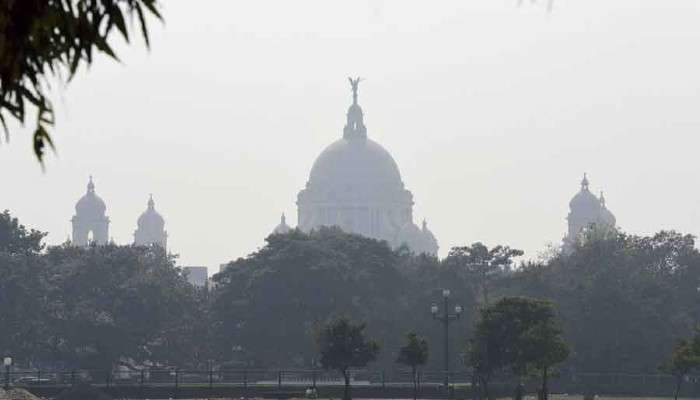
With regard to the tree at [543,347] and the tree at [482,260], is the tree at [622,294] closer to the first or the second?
the tree at [482,260]

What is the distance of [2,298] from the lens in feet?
298

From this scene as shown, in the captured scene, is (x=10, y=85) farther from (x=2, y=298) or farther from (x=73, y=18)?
(x=2, y=298)

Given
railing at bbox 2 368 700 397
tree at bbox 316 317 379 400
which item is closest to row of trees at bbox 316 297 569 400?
tree at bbox 316 317 379 400

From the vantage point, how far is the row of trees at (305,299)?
89.7m

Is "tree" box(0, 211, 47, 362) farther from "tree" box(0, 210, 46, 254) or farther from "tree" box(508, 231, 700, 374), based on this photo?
"tree" box(508, 231, 700, 374)

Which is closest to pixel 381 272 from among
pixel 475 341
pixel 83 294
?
pixel 83 294

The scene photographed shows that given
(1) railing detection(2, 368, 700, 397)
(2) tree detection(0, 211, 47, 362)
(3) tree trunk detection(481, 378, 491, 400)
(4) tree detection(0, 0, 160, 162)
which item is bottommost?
(4) tree detection(0, 0, 160, 162)

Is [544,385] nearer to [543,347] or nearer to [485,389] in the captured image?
[543,347]

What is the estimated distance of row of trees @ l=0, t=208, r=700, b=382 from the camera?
89.7 metres

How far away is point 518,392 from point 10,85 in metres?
51.8

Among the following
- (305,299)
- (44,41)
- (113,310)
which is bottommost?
(44,41)

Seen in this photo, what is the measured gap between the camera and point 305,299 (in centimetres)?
9994

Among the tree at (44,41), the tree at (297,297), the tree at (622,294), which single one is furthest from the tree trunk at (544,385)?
the tree at (44,41)

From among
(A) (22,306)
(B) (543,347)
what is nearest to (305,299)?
(A) (22,306)
